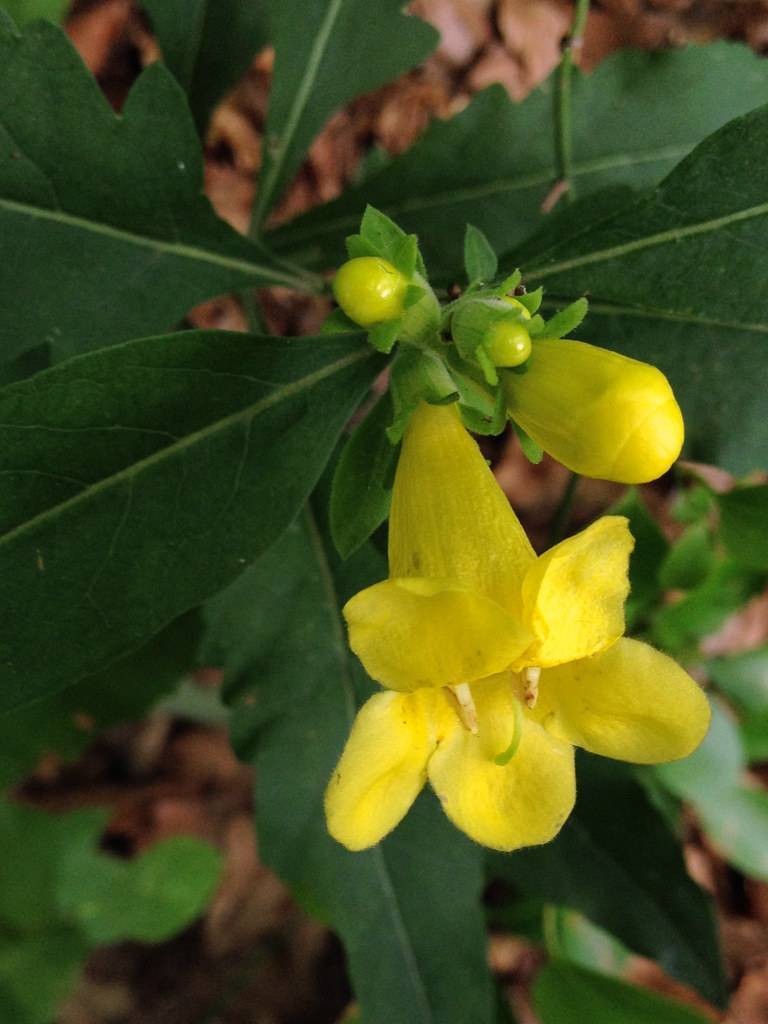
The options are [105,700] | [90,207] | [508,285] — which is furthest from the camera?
[105,700]

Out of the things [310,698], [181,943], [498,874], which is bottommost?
[181,943]

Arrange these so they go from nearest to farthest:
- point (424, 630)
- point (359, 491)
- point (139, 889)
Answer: point (424, 630)
point (359, 491)
point (139, 889)

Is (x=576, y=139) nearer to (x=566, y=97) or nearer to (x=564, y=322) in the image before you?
(x=566, y=97)

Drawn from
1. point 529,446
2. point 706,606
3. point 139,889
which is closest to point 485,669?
point 529,446

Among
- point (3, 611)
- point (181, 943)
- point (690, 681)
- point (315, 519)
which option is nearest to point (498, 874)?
point (315, 519)

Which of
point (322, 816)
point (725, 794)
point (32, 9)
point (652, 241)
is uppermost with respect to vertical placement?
point (32, 9)

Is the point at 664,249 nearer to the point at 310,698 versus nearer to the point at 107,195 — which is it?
the point at 107,195
